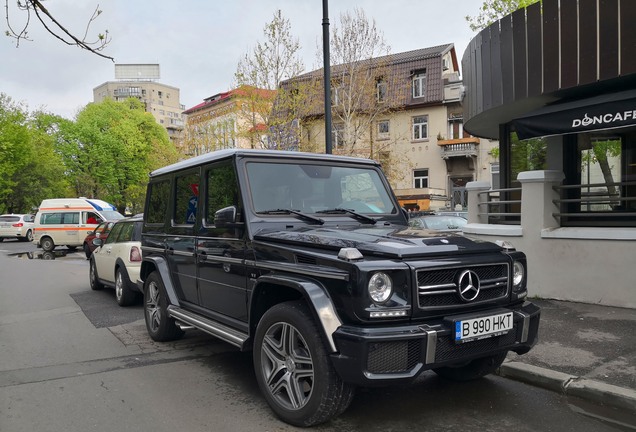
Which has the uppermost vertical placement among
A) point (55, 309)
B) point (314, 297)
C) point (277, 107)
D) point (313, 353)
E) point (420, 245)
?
point (277, 107)

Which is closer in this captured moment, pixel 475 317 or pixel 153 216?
pixel 475 317

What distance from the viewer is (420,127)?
35031 millimetres

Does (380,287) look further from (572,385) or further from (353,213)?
(572,385)

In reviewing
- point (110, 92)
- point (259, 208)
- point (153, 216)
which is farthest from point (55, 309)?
point (110, 92)

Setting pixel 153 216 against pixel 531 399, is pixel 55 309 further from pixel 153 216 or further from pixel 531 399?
pixel 531 399

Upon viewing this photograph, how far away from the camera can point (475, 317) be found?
134 inches

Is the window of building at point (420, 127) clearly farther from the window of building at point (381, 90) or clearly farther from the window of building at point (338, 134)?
the window of building at point (338, 134)

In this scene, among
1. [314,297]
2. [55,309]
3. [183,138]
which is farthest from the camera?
[183,138]

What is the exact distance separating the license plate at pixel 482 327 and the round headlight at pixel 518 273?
42cm

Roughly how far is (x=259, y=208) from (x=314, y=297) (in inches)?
51.7

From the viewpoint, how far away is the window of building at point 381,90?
83.2ft

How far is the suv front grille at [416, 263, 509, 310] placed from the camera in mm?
3312

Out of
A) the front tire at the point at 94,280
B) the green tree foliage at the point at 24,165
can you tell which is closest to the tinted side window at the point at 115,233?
the front tire at the point at 94,280

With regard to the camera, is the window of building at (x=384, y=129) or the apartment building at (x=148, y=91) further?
the apartment building at (x=148, y=91)
